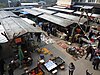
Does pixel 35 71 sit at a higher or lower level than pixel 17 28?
lower

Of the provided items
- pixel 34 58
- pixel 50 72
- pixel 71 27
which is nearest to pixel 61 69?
pixel 50 72

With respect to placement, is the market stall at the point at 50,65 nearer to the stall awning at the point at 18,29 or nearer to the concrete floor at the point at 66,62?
the concrete floor at the point at 66,62

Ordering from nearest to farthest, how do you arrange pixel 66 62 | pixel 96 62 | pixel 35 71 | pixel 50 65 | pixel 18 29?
pixel 96 62
pixel 35 71
pixel 50 65
pixel 66 62
pixel 18 29

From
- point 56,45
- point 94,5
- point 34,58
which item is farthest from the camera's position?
point 94,5

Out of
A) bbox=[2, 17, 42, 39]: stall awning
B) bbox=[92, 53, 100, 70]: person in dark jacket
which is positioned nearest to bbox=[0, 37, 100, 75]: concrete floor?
bbox=[92, 53, 100, 70]: person in dark jacket

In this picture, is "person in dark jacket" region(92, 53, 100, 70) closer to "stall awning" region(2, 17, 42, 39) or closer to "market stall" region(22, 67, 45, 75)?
"market stall" region(22, 67, 45, 75)

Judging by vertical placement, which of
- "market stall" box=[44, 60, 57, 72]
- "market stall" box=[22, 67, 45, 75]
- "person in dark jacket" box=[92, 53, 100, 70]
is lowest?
"market stall" box=[22, 67, 45, 75]

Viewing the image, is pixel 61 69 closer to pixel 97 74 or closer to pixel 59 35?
pixel 97 74

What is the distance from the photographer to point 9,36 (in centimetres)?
1302

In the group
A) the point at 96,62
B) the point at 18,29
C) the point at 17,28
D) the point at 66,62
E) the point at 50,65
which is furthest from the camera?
the point at 17,28

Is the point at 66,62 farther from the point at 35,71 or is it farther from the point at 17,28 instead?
the point at 17,28

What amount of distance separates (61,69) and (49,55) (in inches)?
113

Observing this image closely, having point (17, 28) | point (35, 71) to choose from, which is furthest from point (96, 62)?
point (17, 28)

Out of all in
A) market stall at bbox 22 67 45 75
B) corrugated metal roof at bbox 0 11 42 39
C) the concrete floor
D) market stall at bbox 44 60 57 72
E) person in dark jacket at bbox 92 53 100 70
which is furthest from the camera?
corrugated metal roof at bbox 0 11 42 39
